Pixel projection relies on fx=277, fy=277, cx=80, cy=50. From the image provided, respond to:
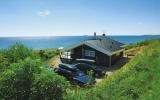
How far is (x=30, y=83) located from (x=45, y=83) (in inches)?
33.1

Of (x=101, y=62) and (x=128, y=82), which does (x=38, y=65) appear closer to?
(x=128, y=82)

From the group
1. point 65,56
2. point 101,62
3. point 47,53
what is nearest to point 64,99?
point 101,62

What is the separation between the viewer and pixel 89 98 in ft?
54.0

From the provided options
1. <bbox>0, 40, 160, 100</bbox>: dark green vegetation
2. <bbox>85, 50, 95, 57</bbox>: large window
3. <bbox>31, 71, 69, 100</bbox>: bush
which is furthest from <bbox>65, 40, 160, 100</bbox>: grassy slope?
<bbox>85, 50, 95, 57</bbox>: large window

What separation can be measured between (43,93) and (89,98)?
477cm

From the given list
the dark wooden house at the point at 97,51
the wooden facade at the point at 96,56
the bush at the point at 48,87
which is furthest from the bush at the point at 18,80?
the wooden facade at the point at 96,56

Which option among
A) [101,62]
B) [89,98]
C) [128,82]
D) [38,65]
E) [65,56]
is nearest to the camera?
[38,65]

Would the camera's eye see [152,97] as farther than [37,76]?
Yes

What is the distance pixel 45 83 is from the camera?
39.8 ft

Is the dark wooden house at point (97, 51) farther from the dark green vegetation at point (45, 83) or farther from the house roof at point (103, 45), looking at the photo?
the dark green vegetation at point (45, 83)

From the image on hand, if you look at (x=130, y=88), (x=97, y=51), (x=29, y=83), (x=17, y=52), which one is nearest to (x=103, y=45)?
(x=97, y=51)

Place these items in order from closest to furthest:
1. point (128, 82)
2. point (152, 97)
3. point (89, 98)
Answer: point (89, 98), point (152, 97), point (128, 82)

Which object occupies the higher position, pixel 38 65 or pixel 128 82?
pixel 38 65

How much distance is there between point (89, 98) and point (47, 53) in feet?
144
